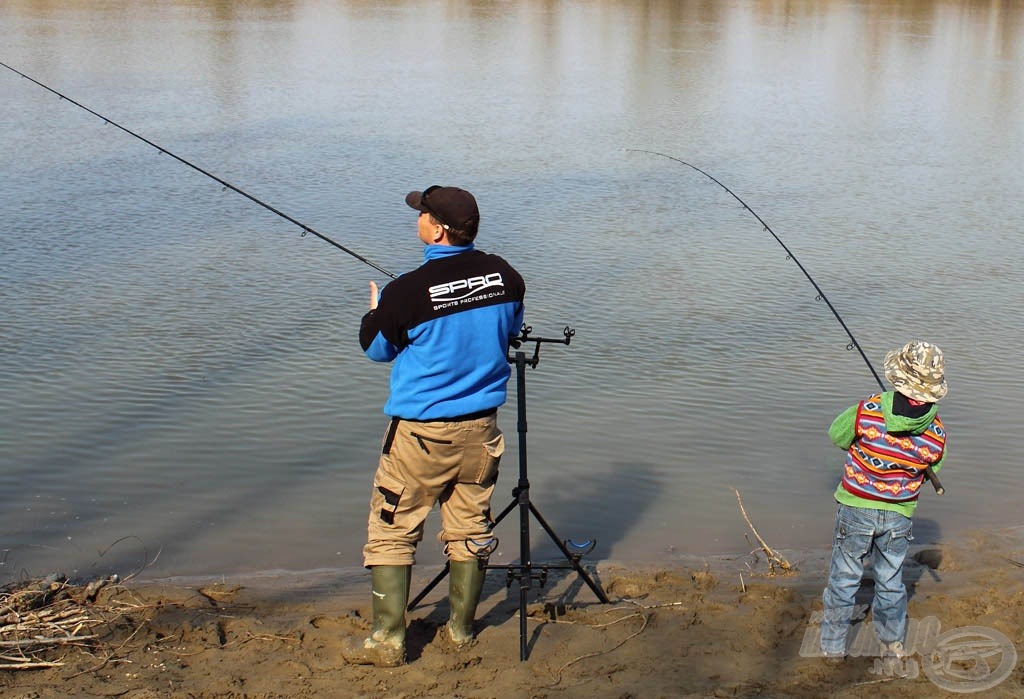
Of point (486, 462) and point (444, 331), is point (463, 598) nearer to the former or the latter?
point (486, 462)

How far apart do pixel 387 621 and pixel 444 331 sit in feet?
2.88

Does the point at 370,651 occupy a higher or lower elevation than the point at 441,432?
lower

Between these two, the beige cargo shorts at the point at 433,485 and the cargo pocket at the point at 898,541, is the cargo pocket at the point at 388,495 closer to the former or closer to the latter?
the beige cargo shorts at the point at 433,485

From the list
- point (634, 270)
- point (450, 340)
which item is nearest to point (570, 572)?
point (450, 340)

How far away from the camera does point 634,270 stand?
30.3 ft

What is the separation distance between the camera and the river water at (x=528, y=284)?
567 centimetres

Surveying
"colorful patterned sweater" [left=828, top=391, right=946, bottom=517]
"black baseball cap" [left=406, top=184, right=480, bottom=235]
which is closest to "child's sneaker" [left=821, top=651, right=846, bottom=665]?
"colorful patterned sweater" [left=828, top=391, right=946, bottom=517]

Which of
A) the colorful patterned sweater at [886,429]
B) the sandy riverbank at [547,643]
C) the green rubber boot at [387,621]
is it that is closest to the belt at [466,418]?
the green rubber boot at [387,621]

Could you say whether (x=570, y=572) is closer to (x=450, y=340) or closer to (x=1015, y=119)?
(x=450, y=340)

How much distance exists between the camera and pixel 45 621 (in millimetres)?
3846

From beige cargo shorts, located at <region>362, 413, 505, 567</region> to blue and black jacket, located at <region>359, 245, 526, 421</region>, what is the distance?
6 cm

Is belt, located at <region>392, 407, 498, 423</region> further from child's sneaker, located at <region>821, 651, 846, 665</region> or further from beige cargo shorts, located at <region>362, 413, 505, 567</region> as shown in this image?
child's sneaker, located at <region>821, 651, 846, 665</region>

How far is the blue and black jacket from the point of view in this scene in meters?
3.55

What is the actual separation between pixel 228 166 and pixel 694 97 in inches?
282
